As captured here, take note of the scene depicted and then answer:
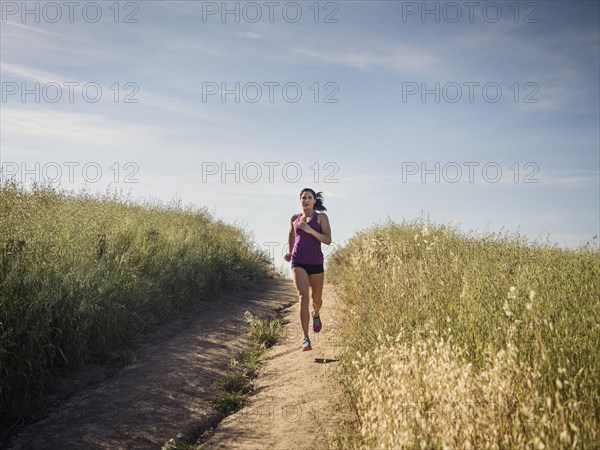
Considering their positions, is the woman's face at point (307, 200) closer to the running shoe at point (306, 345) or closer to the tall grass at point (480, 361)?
the tall grass at point (480, 361)

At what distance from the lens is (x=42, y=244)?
7.43 m

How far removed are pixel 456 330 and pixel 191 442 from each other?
3.02 m

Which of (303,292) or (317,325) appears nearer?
(303,292)

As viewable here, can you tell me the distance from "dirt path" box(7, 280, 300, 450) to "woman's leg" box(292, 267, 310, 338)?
1.67 ft

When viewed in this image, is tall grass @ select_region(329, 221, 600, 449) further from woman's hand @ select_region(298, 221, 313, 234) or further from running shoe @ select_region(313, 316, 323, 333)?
woman's hand @ select_region(298, 221, 313, 234)

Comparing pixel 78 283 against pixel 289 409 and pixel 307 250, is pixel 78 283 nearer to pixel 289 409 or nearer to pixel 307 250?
pixel 307 250

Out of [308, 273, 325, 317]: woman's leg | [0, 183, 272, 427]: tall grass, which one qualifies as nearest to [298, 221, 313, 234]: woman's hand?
[308, 273, 325, 317]: woman's leg

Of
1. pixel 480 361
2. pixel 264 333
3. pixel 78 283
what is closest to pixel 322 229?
pixel 264 333

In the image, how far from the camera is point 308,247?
7.30 m

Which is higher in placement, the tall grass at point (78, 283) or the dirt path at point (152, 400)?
the tall grass at point (78, 283)

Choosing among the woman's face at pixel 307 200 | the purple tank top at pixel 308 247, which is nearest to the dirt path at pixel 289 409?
the purple tank top at pixel 308 247

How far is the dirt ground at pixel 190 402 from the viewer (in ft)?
15.6

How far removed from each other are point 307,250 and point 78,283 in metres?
3.50

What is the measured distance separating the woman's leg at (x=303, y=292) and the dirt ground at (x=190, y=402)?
0.50 meters
